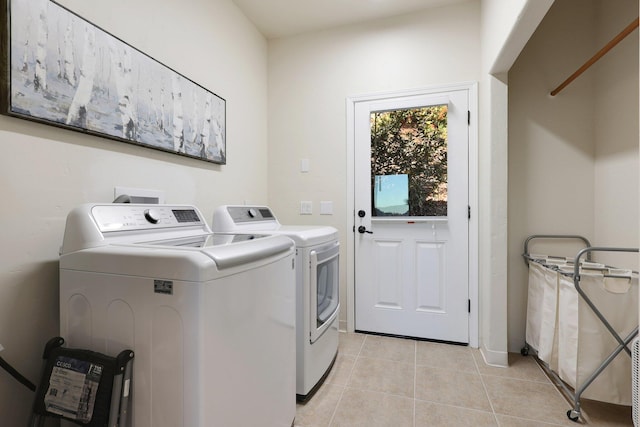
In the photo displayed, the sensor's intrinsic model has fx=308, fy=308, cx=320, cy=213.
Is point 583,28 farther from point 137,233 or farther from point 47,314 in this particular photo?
point 47,314

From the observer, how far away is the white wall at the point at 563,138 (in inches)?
80.9

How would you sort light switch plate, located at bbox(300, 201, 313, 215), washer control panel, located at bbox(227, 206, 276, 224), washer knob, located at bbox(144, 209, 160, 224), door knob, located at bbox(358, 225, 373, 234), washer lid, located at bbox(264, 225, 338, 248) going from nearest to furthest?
washer knob, located at bbox(144, 209, 160, 224)
washer lid, located at bbox(264, 225, 338, 248)
washer control panel, located at bbox(227, 206, 276, 224)
door knob, located at bbox(358, 225, 373, 234)
light switch plate, located at bbox(300, 201, 313, 215)

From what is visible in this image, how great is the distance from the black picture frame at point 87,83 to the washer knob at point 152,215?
0.41m

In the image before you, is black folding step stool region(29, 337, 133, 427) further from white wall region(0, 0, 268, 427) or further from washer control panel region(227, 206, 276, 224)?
washer control panel region(227, 206, 276, 224)

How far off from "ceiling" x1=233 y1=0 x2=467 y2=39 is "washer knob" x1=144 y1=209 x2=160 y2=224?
2.00 metres

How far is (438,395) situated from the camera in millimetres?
1809

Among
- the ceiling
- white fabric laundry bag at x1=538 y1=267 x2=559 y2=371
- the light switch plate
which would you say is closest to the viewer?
white fabric laundry bag at x1=538 y1=267 x2=559 y2=371

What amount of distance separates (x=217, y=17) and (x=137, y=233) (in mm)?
1823

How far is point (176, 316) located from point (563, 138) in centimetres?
271

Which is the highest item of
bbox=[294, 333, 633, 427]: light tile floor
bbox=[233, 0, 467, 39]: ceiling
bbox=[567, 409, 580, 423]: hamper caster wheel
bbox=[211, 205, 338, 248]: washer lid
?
bbox=[233, 0, 467, 39]: ceiling

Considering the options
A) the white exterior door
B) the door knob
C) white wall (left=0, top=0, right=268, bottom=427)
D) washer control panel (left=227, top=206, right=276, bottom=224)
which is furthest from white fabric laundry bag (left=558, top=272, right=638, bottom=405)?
white wall (left=0, top=0, right=268, bottom=427)

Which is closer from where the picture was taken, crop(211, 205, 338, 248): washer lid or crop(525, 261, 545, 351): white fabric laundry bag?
crop(211, 205, 338, 248): washer lid

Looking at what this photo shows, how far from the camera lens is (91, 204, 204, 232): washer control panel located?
1.14 meters

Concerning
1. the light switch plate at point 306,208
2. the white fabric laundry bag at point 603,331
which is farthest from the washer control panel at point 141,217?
the white fabric laundry bag at point 603,331
